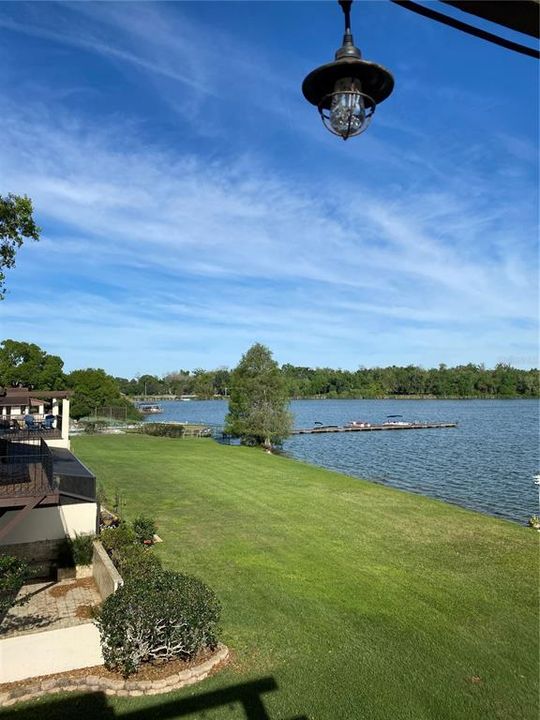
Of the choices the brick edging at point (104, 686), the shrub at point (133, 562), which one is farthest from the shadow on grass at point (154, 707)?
the shrub at point (133, 562)

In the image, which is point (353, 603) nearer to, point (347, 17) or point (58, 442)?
point (347, 17)

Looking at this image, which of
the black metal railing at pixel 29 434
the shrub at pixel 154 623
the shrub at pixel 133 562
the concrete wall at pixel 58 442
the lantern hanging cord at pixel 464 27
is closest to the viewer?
the lantern hanging cord at pixel 464 27

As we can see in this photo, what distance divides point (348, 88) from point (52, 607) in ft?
38.3

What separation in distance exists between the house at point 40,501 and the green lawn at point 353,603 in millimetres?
2619

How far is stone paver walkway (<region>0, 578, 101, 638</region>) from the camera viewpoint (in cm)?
1027

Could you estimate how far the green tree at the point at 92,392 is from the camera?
233ft

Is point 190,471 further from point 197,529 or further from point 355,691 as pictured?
point 355,691

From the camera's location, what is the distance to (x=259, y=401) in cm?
5066

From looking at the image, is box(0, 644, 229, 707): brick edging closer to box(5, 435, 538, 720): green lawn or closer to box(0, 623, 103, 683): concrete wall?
box(5, 435, 538, 720): green lawn

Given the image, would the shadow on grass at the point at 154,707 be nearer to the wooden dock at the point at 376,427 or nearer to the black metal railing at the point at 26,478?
the black metal railing at the point at 26,478

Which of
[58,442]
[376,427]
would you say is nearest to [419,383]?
[376,427]

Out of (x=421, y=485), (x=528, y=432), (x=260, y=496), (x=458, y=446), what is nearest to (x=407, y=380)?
(x=528, y=432)

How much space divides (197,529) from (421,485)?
20.6 metres

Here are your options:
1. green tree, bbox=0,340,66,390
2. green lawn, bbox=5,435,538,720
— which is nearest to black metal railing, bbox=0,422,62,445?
green lawn, bbox=5,435,538,720
